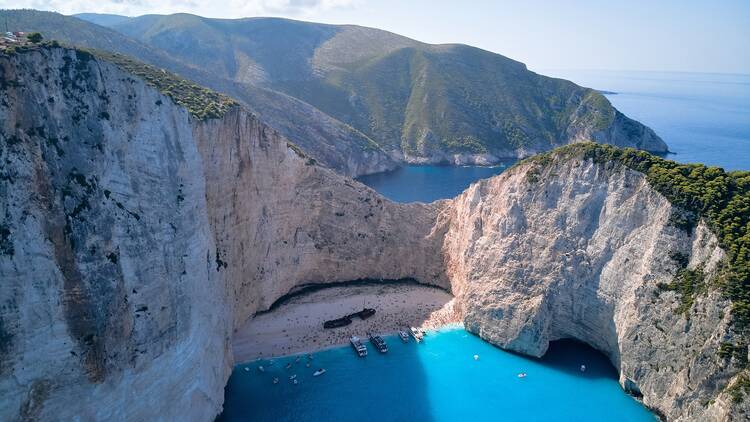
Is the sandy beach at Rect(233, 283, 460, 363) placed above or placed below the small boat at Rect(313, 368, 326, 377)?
above

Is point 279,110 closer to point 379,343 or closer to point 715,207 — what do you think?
point 379,343

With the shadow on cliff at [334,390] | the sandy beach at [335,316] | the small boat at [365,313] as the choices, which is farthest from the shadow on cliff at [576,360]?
the small boat at [365,313]

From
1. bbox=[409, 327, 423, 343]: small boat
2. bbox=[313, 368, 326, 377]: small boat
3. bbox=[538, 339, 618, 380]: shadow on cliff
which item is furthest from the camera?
bbox=[409, 327, 423, 343]: small boat

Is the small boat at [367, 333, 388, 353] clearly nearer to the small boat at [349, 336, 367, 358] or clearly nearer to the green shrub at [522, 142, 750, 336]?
the small boat at [349, 336, 367, 358]

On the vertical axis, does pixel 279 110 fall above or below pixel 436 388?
above

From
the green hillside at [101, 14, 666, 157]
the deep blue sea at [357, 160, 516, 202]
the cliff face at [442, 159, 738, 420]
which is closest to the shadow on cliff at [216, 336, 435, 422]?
the cliff face at [442, 159, 738, 420]

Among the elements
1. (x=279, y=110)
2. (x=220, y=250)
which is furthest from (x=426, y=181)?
(x=220, y=250)

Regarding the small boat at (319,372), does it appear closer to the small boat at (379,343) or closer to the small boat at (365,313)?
the small boat at (379,343)
